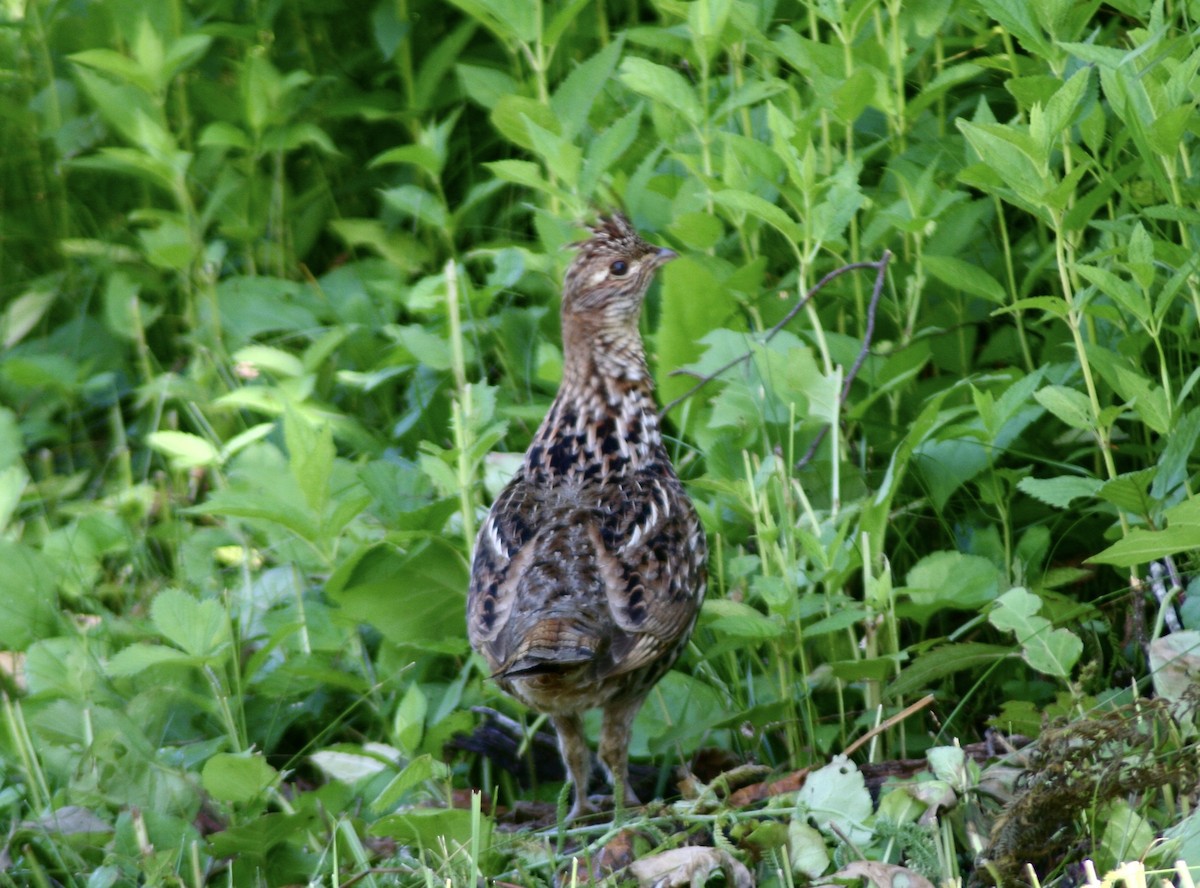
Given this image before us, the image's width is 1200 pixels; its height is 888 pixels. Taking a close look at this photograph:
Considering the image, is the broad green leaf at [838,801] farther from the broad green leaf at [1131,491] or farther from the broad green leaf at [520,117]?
the broad green leaf at [520,117]

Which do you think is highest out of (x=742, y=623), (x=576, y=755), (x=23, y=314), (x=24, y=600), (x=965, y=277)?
(x=965, y=277)

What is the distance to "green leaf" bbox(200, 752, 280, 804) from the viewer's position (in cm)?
381

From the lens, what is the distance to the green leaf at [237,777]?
3.81 meters

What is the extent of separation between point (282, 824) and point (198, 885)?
0.23 meters

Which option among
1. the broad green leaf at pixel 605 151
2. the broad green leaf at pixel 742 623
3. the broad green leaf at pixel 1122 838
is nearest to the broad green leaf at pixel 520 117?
the broad green leaf at pixel 605 151

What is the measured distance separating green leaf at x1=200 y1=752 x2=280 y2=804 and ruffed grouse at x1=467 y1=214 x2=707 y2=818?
615mm

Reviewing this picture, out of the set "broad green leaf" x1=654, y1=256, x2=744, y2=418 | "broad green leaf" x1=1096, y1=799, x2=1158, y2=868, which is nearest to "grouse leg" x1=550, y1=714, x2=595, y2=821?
"broad green leaf" x1=654, y1=256, x2=744, y2=418

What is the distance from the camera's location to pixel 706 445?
15.1 feet

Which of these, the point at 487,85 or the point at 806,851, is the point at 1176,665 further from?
the point at 487,85

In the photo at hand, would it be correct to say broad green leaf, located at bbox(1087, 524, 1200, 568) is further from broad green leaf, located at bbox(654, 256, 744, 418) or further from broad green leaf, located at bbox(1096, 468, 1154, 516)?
broad green leaf, located at bbox(654, 256, 744, 418)

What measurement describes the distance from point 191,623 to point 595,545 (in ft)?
3.54

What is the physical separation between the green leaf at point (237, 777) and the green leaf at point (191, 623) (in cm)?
35

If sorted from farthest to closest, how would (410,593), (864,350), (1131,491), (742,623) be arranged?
(410,593) < (864,350) < (742,623) < (1131,491)

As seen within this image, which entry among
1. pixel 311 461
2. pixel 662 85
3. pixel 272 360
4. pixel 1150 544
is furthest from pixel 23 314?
pixel 1150 544
